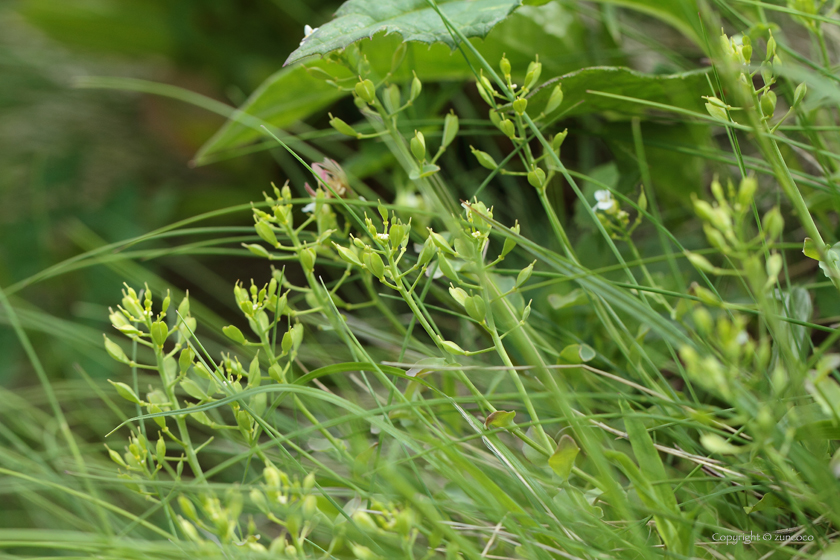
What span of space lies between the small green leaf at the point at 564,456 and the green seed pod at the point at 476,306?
8 cm

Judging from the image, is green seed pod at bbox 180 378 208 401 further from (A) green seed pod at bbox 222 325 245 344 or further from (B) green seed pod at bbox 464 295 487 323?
(B) green seed pod at bbox 464 295 487 323

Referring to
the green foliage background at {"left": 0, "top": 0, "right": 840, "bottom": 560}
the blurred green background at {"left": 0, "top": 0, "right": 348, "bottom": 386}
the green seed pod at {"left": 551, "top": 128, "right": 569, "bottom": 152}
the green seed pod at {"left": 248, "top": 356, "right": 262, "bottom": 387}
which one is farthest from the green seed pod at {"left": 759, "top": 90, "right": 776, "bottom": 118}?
the blurred green background at {"left": 0, "top": 0, "right": 348, "bottom": 386}

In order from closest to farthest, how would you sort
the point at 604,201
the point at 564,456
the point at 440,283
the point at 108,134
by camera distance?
1. the point at 564,456
2. the point at 604,201
3. the point at 440,283
4. the point at 108,134

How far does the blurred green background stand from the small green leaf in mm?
763

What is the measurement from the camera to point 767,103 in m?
0.33

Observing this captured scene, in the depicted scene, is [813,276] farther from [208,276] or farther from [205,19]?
[205,19]

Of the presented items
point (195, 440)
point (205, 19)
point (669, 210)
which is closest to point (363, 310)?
point (195, 440)

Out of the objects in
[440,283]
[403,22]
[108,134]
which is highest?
[403,22]

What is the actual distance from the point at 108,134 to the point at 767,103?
119cm

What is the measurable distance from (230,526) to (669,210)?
1.85 feet

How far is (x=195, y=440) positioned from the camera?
777 mm

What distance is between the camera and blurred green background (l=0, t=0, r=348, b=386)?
99 cm

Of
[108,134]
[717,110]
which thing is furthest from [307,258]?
[108,134]

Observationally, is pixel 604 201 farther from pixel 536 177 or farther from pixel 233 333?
pixel 233 333
